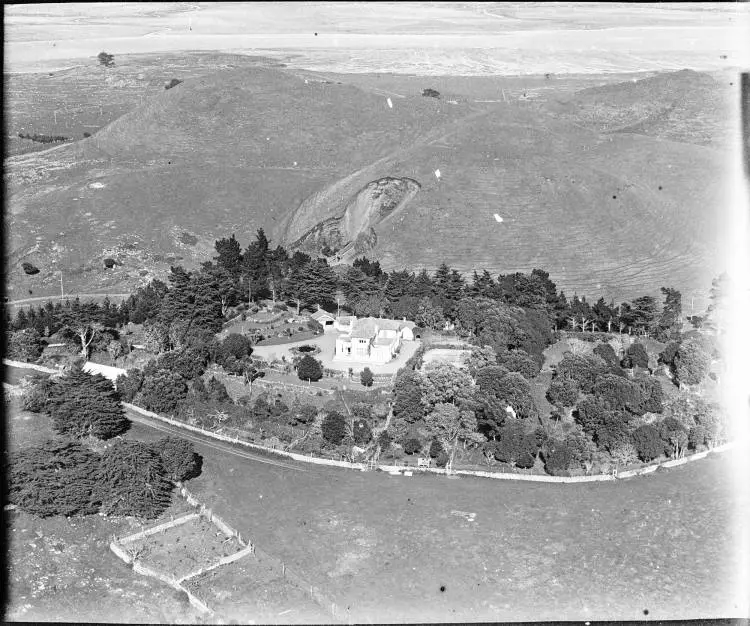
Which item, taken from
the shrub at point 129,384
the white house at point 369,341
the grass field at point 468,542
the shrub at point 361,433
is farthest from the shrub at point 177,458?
the white house at point 369,341

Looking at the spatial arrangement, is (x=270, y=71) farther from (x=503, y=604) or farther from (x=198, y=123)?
(x=503, y=604)

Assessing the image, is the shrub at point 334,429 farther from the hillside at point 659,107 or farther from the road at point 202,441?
the hillside at point 659,107

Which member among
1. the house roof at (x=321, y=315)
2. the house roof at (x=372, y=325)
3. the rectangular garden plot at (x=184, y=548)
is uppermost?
the house roof at (x=372, y=325)

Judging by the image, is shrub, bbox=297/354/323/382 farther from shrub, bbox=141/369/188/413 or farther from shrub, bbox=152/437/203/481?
shrub, bbox=152/437/203/481

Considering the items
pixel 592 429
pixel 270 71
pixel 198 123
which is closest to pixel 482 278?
pixel 592 429

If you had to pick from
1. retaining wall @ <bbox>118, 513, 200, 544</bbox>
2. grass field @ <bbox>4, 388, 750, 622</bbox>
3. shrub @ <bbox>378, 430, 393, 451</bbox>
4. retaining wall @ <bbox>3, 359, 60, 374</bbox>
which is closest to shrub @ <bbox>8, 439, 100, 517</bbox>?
grass field @ <bbox>4, 388, 750, 622</bbox>

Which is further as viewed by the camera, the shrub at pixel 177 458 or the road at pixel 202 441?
the road at pixel 202 441

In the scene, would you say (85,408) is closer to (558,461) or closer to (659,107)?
(558,461)
